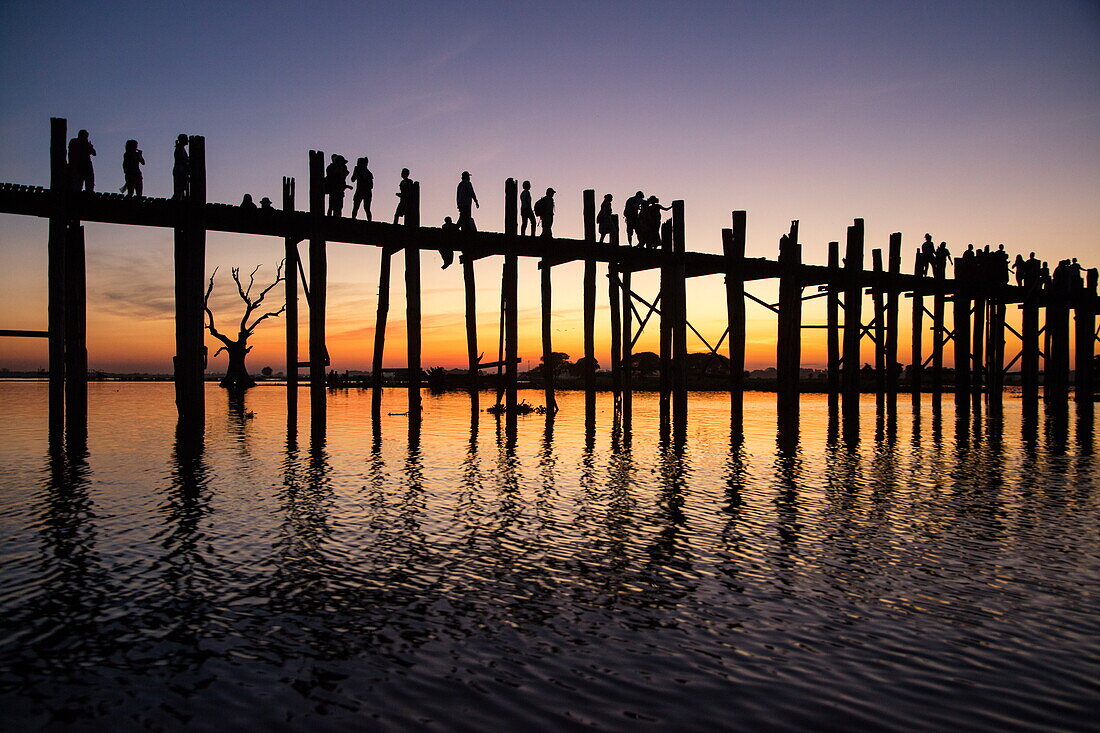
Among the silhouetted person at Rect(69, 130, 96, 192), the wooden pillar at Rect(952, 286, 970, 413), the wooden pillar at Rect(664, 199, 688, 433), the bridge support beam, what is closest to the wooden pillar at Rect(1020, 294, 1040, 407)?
the wooden pillar at Rect(952, 286, 970, 413)

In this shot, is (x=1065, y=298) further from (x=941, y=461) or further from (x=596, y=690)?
(x=596, y=690)

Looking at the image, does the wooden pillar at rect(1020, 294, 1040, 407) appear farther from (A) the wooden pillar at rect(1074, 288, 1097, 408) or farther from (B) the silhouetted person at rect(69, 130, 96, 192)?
(B) the silhouetted person at rect(69, 130, 96, 192)

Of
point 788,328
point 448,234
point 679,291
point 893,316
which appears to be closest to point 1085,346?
point 893,316

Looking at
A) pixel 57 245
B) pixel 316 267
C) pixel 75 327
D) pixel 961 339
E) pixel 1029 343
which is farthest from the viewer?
pixel 1029 343

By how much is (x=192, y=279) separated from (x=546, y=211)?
29.4 ft

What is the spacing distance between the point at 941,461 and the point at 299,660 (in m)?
13.9

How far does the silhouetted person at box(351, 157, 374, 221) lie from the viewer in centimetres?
1794

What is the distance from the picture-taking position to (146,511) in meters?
9.56

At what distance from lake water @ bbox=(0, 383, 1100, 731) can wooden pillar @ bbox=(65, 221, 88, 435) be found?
309 centimetres

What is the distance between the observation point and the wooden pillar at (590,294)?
794 inches

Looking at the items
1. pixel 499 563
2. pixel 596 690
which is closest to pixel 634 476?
pixel 499 563

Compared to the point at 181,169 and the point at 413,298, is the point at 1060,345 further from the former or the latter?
the point at 181,169

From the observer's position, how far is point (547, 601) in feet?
19.9

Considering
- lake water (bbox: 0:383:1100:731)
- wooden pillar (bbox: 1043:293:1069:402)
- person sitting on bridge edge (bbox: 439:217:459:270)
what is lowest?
lake water (bbox: 0:383:1100:731)
